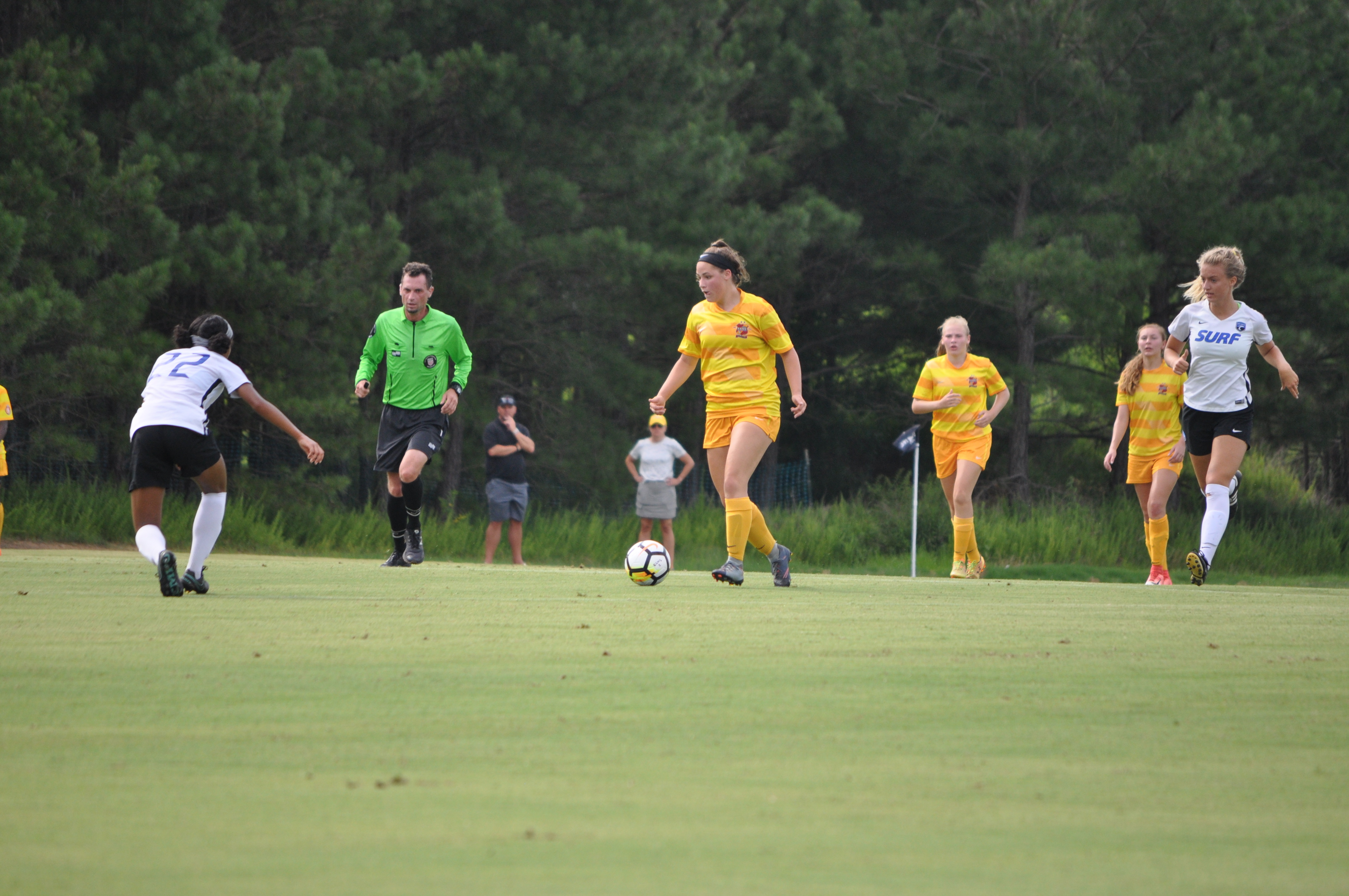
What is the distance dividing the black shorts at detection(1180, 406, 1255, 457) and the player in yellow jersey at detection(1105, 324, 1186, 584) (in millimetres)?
940

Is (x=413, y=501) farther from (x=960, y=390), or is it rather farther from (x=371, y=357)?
(x=960, y=390)

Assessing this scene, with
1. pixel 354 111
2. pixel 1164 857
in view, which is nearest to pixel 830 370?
pixel 354 111

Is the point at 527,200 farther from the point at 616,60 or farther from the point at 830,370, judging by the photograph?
the point at 830,370

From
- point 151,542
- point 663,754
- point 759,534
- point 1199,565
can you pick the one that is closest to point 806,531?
point 1199,565

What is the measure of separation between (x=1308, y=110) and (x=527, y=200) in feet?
40.6

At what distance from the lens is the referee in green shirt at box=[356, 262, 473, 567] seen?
34.1ft

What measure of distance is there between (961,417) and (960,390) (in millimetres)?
215

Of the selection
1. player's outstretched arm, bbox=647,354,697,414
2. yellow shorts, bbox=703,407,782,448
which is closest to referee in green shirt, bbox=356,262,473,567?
player's outstretched arm, bbox=647,354,697,414

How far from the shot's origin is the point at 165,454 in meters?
7.50

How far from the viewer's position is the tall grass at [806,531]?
58.3 ft

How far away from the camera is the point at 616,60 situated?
74.2ft

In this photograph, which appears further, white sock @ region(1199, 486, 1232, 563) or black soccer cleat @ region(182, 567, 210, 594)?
white sock @ region(1199, 486, 1232, 563)

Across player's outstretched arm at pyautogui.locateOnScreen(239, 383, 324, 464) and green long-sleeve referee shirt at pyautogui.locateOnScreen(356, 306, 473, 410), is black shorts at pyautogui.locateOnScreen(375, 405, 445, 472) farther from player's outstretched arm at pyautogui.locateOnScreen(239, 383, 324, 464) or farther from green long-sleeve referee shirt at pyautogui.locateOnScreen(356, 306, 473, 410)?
player's outstretched arm at pyautogui.locateOnScreen(239, 383, 324, 464)

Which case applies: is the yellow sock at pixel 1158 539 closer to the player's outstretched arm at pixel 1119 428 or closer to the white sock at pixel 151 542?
the player's outstretched arm at pixel 1119 428
